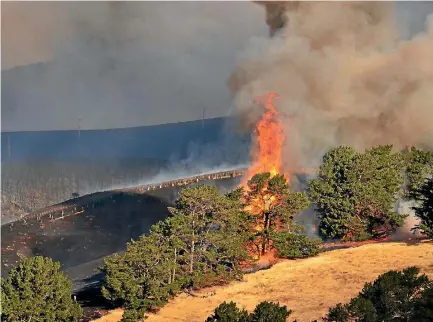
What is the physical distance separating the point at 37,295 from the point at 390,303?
1970 centimetres

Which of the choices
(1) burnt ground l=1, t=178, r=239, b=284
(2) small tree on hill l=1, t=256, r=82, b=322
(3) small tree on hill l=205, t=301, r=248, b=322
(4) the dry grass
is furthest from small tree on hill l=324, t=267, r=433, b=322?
(1) burnt ground l=1, t=178, r=239, b=284

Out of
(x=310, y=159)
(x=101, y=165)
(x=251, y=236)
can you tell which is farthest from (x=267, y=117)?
(x=101, y=165)

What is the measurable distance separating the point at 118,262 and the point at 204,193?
867cm

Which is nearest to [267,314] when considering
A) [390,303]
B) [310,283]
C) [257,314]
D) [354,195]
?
[257,314]

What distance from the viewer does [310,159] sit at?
9075 centimetres

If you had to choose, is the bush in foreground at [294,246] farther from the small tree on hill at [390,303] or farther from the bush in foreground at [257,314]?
the bush in foreground at [257,314]

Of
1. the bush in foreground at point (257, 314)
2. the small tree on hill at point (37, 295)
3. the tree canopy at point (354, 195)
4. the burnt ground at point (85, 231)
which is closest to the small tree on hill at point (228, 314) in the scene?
the bush in foreground at point (257, 314)

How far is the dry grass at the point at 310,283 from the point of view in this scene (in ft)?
117

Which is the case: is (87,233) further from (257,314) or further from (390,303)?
(390,303)

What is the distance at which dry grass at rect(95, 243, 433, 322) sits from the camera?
117ft

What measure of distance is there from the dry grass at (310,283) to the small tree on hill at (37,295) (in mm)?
4547

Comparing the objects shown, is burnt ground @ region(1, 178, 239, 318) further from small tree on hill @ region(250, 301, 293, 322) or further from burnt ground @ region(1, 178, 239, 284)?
small tree on hill @ region(250, 301, 293, 322)

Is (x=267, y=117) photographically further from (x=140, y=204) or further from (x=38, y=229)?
(x=38, y=229)

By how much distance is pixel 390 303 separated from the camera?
990 inches
